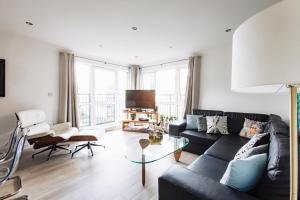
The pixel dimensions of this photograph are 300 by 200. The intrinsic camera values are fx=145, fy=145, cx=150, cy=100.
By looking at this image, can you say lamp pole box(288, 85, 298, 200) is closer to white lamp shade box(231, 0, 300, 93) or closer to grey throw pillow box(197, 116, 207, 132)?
white lamp shade box(231, 0, 300, 93)

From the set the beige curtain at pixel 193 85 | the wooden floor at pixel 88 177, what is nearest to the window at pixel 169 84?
the beige curtain at pixel 193 85

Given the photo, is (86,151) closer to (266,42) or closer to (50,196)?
(50,196)

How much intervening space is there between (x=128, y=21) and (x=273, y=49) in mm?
2392

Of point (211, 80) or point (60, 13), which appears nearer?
point (60, 13)

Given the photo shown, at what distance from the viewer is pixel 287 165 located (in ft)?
3.03

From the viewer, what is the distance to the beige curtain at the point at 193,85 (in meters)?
4.04

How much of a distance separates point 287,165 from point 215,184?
498mm

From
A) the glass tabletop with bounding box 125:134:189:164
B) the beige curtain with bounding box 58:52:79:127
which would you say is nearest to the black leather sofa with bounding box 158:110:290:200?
the glass tabletop with bounding box 125:134:189:164

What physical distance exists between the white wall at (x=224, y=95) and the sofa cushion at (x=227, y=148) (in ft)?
3.43

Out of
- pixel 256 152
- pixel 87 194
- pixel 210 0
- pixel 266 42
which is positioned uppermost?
pixel 210 0

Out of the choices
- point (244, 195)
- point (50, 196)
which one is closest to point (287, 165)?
point (244, 195)

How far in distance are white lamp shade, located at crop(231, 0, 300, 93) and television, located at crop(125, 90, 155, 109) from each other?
4.20 metres

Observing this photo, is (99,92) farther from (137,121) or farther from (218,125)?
(218,125)

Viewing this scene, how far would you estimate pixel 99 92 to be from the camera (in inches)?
196
